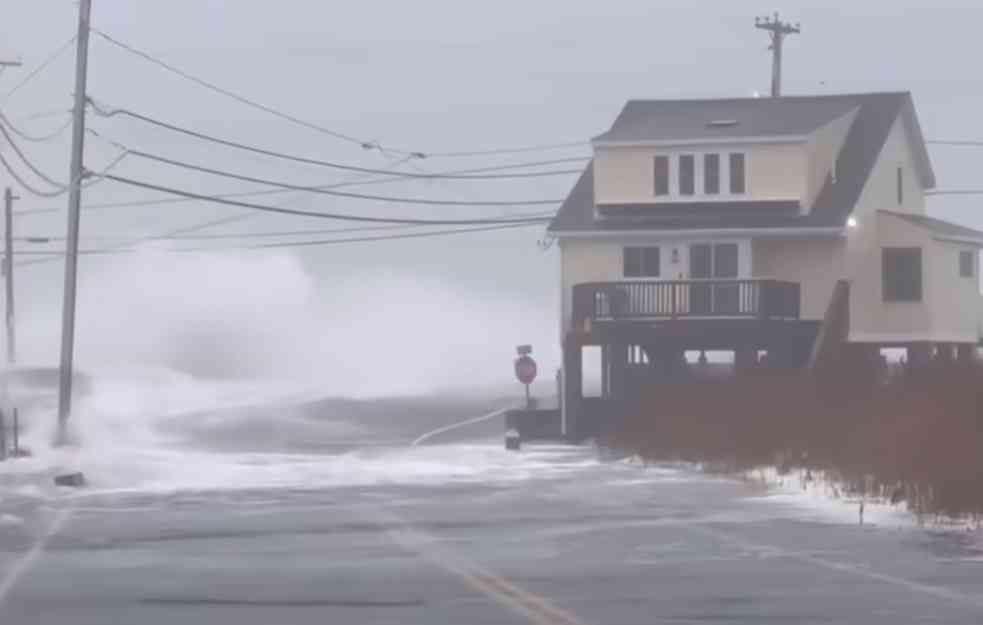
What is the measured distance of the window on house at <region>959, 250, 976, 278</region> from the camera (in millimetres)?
68688

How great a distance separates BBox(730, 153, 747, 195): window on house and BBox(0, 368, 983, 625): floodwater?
16.5 meters

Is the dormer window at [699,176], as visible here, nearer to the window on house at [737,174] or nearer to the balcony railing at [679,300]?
the window on house at [737,174]

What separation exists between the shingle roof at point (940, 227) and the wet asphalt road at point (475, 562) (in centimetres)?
3223

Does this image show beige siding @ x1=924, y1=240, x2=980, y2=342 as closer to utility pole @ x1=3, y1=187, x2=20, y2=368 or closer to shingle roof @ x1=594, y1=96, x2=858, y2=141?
shingle roof @ x1=594, y1=96, x2=858, y2=141

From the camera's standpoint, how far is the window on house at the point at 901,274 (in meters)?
66.6

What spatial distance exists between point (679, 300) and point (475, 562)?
3921 cm

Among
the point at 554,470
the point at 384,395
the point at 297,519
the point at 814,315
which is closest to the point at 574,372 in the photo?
the point at 814,315

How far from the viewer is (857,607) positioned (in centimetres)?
1838

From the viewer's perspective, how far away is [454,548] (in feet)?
82.8

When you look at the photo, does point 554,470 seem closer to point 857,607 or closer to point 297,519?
point 297,519

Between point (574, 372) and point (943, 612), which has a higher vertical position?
point (574, 372)

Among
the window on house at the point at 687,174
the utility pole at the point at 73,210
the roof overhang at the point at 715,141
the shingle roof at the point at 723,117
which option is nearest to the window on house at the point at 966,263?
the shingle roof at the point at 723,117

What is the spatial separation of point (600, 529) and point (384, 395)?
77366 mm

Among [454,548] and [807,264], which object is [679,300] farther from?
[454,548]
